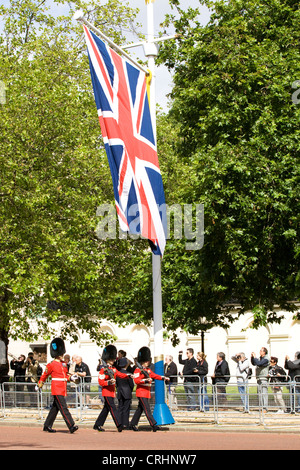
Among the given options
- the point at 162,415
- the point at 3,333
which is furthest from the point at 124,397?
the point at 3,333

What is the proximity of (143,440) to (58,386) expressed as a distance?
2.96 meters

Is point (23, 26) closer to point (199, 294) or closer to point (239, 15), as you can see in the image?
point (239, 15)

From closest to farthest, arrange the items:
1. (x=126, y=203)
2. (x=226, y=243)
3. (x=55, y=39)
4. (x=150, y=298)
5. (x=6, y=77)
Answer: (x=126, y=203), (x=226, y=243), (x=6, y=77), (x=150, y=298), (x=55, y=39)

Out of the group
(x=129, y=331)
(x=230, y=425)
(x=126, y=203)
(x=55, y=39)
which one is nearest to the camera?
(x=126, y=203)

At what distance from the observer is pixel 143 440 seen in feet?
49.4

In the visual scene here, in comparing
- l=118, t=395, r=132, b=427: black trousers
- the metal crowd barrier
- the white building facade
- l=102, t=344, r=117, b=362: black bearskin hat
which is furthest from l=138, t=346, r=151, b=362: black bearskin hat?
the white building facade

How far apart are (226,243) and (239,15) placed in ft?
26.4

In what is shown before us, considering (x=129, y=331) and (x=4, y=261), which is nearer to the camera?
(x=4, y=261)

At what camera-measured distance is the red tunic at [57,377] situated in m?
17.2

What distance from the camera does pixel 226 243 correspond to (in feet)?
68.9

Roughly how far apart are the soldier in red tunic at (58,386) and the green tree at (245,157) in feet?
18.3

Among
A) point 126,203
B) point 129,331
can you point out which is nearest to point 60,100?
point 126,203

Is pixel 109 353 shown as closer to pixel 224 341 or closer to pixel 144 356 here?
pixel 144 356

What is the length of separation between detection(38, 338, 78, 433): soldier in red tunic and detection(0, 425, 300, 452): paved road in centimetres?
30
